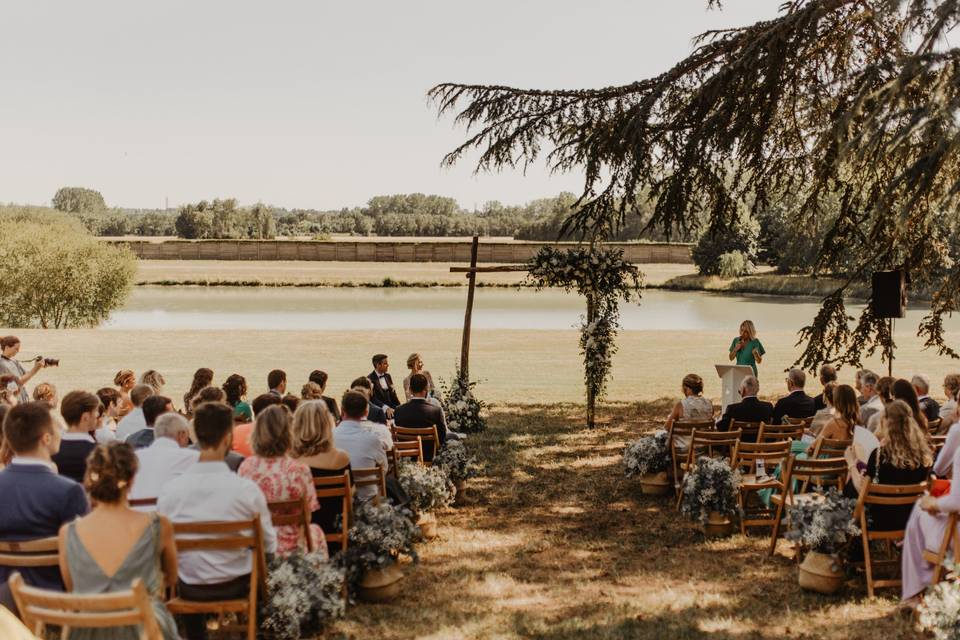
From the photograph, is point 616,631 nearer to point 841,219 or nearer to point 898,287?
point 898,287

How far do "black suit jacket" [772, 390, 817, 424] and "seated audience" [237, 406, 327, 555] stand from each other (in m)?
5.64

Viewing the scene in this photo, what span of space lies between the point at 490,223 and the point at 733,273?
2955 inches

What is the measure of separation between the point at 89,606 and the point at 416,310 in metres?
45.0

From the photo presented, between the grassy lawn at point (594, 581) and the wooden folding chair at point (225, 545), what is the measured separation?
924 mm

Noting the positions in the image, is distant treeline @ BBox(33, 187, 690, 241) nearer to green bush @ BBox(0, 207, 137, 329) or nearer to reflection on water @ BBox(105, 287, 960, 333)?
reflection on water @ BBox(105, 287, 960, 333)

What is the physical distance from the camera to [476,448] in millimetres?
11875

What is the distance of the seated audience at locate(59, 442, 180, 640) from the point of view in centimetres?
378

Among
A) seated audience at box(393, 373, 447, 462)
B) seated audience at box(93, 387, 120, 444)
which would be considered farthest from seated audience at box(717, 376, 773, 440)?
seated audience at box(93, 387, 120, 444)

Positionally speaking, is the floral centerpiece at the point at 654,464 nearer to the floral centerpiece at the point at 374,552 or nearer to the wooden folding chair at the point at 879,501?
the wooden folding chair at the point at 879,501

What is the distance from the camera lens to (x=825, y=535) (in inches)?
236

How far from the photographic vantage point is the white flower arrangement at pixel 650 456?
9.27 meters

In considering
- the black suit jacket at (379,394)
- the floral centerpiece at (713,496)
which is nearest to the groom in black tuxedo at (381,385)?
the black suit jacket at (379,394)

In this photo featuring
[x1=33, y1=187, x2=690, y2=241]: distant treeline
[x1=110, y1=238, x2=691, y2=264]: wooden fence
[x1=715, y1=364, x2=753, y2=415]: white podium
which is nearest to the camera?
[x1=715, y1=364, x2=753, y2=415]: white podium

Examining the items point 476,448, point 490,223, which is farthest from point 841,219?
point 490,223
